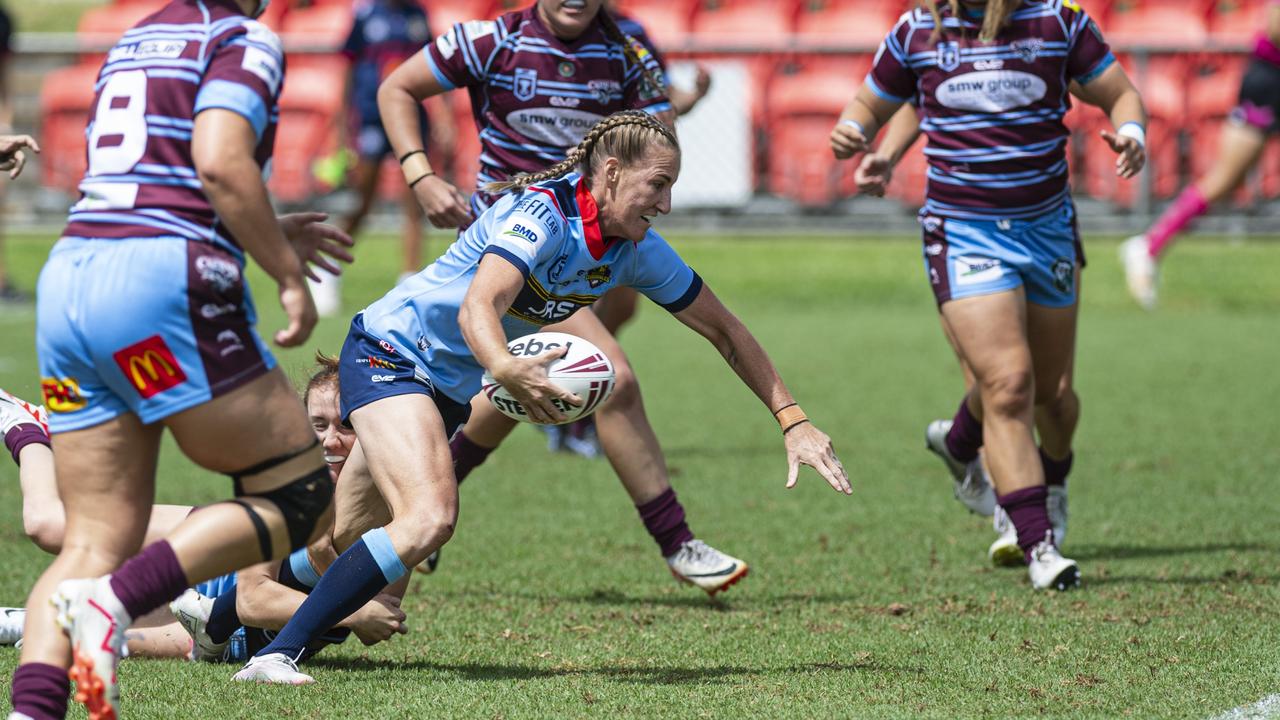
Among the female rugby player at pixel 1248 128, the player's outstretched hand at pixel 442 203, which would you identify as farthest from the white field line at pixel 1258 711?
the female rugby player at pixel 1248 128

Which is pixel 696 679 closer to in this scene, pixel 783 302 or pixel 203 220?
pixel 203 220

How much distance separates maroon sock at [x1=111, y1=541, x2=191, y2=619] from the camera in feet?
10.1

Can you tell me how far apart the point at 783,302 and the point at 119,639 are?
35.5 ft

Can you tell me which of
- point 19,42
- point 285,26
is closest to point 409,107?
point 19,42

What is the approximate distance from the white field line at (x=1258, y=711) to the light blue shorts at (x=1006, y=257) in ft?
6.20

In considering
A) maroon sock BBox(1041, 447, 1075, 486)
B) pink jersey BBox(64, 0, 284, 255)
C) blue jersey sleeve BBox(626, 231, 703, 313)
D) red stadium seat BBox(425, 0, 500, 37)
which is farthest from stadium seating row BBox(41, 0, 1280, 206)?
pink jersey BBox(64, 0, 284, 255)

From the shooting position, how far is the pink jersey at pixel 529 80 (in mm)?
5527

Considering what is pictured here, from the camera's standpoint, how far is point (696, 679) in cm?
403

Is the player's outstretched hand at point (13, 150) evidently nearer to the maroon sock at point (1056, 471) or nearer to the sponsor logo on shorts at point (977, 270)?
the sponsor logo on shorts at point (977, 270)

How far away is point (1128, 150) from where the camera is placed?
5.14 meters

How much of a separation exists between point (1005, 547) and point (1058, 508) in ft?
1.63

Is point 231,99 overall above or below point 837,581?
above

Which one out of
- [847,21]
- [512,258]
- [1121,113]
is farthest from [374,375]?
[847,21]

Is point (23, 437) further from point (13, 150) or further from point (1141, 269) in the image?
point (1141, 269)
